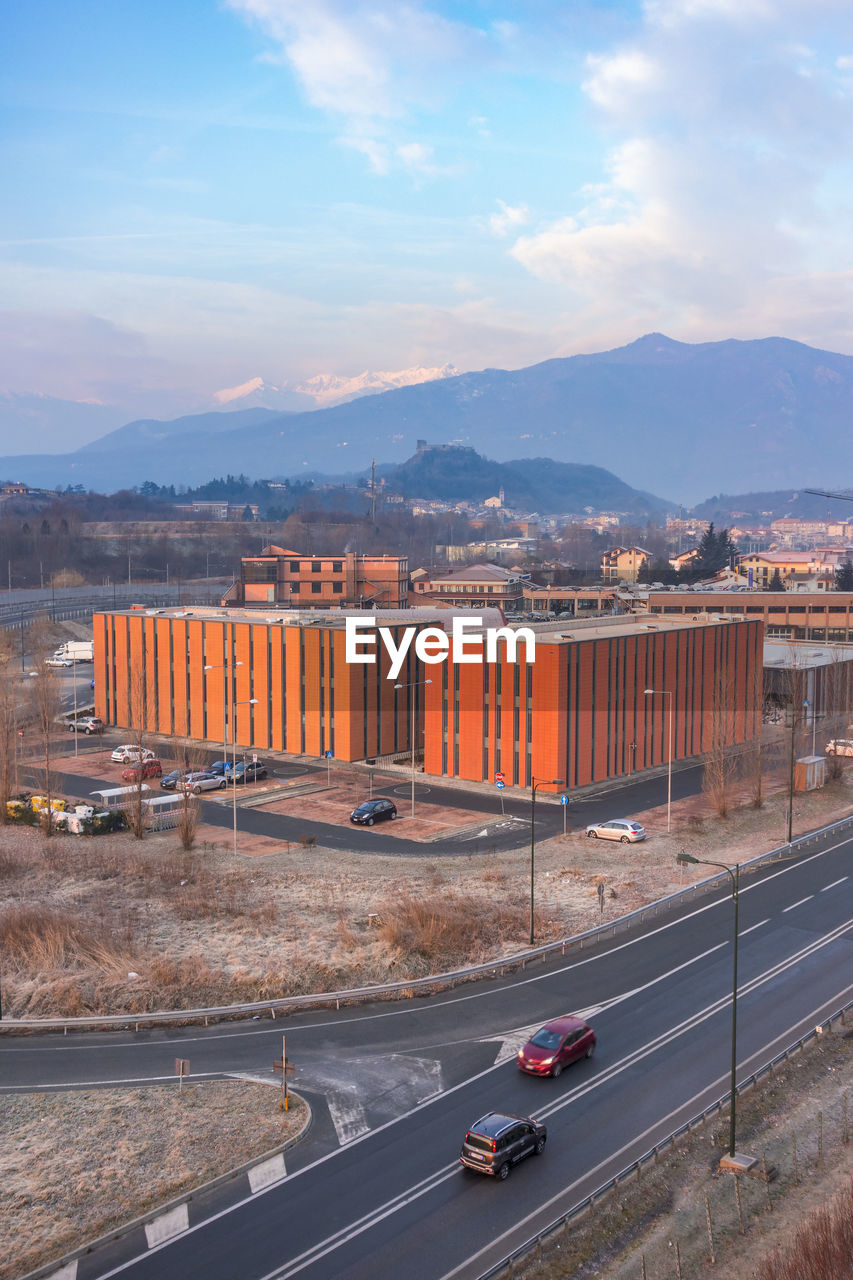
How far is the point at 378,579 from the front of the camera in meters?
122

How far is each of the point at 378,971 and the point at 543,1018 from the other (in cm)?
571

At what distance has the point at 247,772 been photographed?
6003cm

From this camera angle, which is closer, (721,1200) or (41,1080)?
(721,1200)

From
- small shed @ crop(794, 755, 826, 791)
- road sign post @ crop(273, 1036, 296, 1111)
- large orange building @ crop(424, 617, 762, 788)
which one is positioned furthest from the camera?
small shed @ crop(794, 755, 826, 791)

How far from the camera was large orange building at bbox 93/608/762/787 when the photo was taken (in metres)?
56.1

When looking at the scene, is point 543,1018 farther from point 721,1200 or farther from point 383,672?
point 383,672

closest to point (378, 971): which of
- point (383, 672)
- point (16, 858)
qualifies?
point (16, 858)

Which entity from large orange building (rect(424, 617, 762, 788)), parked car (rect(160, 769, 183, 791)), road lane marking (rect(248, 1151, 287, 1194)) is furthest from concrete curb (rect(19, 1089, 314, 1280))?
parked car (rect(160, 769, 183, 791))

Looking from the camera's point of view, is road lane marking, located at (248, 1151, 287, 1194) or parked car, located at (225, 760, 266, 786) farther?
parked car, located at (225, 760, 266, 786)

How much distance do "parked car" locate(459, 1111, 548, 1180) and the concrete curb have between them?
12.6 ft

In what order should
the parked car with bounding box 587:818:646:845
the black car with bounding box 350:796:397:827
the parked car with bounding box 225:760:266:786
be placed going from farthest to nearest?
the parked car with bounding box 225:760:266:786 → the black car with bounding box 350:796:397:827 → the parked car with bounding box 587:818:646:845

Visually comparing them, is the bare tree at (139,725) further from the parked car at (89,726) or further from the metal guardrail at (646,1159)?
the metal guardrail at (646,1159)

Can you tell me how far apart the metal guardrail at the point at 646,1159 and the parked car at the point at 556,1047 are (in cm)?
339

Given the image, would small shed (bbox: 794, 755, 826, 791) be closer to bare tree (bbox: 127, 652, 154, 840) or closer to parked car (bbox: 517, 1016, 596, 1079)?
bare tree (bbox: 127, 652, 154, 840)
